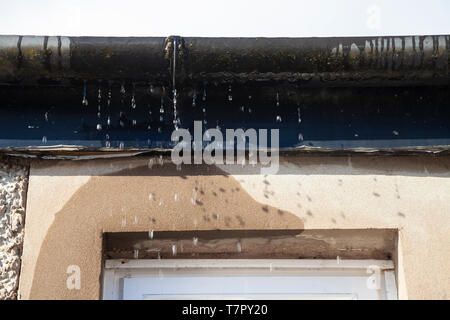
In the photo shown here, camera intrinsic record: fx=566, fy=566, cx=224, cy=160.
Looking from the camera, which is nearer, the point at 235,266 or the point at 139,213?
the point at 139,213

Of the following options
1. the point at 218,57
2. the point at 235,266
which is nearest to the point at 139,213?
the point at 235,266

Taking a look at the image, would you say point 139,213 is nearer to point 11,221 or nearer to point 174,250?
point 174,250

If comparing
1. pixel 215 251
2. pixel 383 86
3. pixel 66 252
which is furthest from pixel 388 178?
pixel 66 252

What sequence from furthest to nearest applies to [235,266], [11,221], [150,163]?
→ 1. [235,266]
2. [150,163]
3. [11,221]

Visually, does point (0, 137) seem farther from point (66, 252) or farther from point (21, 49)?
point (66, 252)

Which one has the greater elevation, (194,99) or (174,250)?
(194,99)

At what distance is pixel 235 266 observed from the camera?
2832 mm

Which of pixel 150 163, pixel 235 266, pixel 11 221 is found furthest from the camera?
pixel 235 266

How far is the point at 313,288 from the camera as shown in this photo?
2818mm

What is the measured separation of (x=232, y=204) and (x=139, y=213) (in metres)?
0.43

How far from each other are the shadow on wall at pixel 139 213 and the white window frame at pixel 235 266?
0.91ft

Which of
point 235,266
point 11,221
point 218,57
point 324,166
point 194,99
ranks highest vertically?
point 218,57

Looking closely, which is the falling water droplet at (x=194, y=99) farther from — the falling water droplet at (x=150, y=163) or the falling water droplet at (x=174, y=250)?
the falling water droplet at (x=174, y=250)

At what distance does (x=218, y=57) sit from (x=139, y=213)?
81cm
